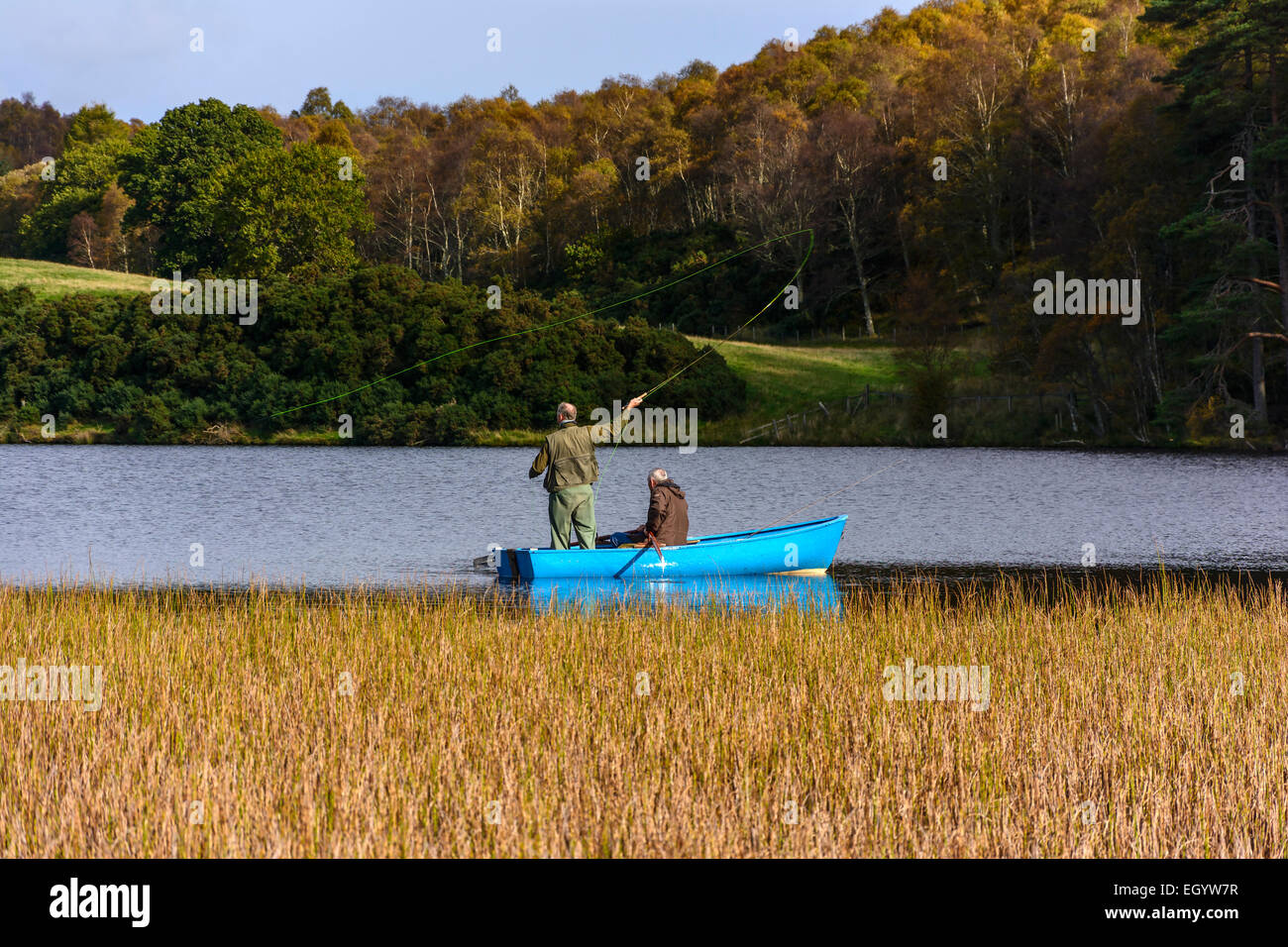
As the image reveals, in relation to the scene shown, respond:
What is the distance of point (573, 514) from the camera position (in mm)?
16562

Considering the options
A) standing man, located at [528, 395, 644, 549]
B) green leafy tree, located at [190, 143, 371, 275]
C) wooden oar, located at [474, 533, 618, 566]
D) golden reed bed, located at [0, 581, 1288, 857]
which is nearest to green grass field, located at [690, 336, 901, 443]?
green leafy tree, located at [190, 143, 371, 275]

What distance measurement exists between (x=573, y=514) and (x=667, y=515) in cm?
121

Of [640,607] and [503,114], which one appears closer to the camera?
[640,607]

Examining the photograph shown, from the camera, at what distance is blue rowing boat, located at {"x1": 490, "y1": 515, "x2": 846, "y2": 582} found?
1602cm

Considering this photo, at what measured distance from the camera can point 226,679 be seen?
9141 mm

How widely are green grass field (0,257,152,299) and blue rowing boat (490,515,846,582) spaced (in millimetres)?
62213

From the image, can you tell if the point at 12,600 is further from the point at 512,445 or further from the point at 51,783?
the point at 512,445

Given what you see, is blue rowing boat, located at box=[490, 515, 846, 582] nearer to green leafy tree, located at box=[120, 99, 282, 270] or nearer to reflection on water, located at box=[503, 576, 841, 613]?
reflection on water, located at box=[503, 576, 841, 613]

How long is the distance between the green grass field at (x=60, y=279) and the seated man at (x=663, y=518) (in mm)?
62586

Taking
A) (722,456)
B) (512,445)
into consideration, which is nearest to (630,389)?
(512,445)

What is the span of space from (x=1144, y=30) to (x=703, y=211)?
88.6ft

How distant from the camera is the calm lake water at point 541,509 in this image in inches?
774

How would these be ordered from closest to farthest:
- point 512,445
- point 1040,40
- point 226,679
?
point 226,679
point 512,445
point 1040,40

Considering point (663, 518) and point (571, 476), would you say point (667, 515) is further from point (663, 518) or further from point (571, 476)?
point (571, 476)
